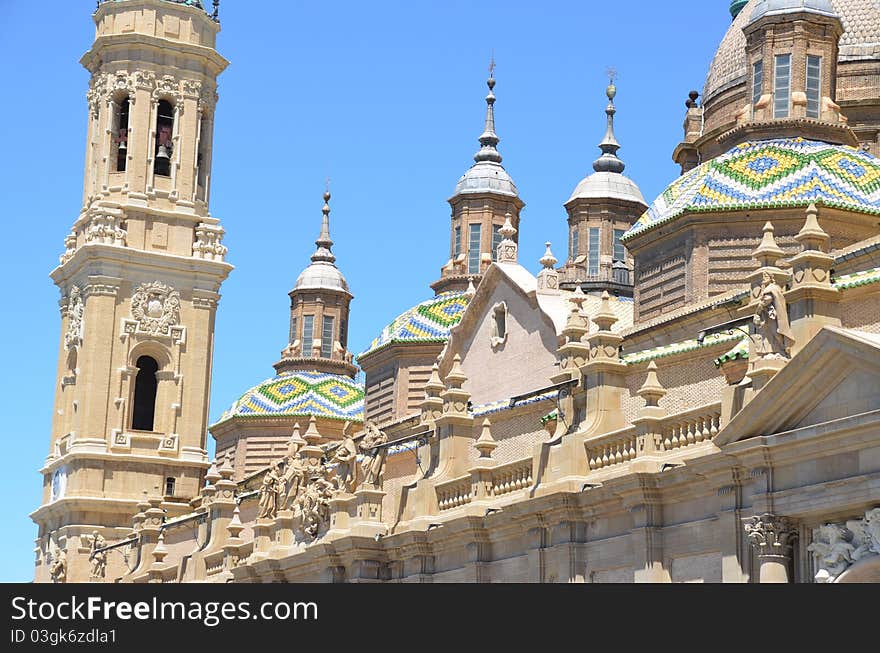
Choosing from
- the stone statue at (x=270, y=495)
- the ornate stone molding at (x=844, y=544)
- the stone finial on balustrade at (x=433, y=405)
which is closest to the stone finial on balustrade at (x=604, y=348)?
the stone finial on balustrade at (x=433, y=405)

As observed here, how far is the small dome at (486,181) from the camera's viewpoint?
198 feet

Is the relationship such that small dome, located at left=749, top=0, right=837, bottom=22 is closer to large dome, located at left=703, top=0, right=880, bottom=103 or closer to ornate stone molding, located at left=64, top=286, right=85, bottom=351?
large dome, located at left=703, top=0, right=880, bottom=103

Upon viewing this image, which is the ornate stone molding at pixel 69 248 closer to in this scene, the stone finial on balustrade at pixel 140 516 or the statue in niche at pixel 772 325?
the stone finial on balustrade at pixel 140 516

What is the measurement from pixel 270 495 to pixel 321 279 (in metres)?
30.5

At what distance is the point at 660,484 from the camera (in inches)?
1049

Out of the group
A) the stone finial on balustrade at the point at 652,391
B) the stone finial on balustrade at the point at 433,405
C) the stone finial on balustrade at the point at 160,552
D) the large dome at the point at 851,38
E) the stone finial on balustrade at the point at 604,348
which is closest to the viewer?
the stone finial on balustrade at the point at 652,391

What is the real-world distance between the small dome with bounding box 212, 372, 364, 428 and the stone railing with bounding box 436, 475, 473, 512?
3140cm

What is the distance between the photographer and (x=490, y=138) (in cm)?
6275

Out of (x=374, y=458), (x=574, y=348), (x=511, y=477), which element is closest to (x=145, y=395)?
(x=374, y=458)

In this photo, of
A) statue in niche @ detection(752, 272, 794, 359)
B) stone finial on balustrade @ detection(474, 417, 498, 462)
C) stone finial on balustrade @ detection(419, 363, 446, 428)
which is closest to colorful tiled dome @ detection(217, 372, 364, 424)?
stone finial on balustrade @ detection(419, 363, 446, 428)

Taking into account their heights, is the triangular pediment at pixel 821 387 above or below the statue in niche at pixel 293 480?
below

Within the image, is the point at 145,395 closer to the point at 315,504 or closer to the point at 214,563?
the point at 214,563

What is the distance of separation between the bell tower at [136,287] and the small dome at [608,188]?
12.5m
